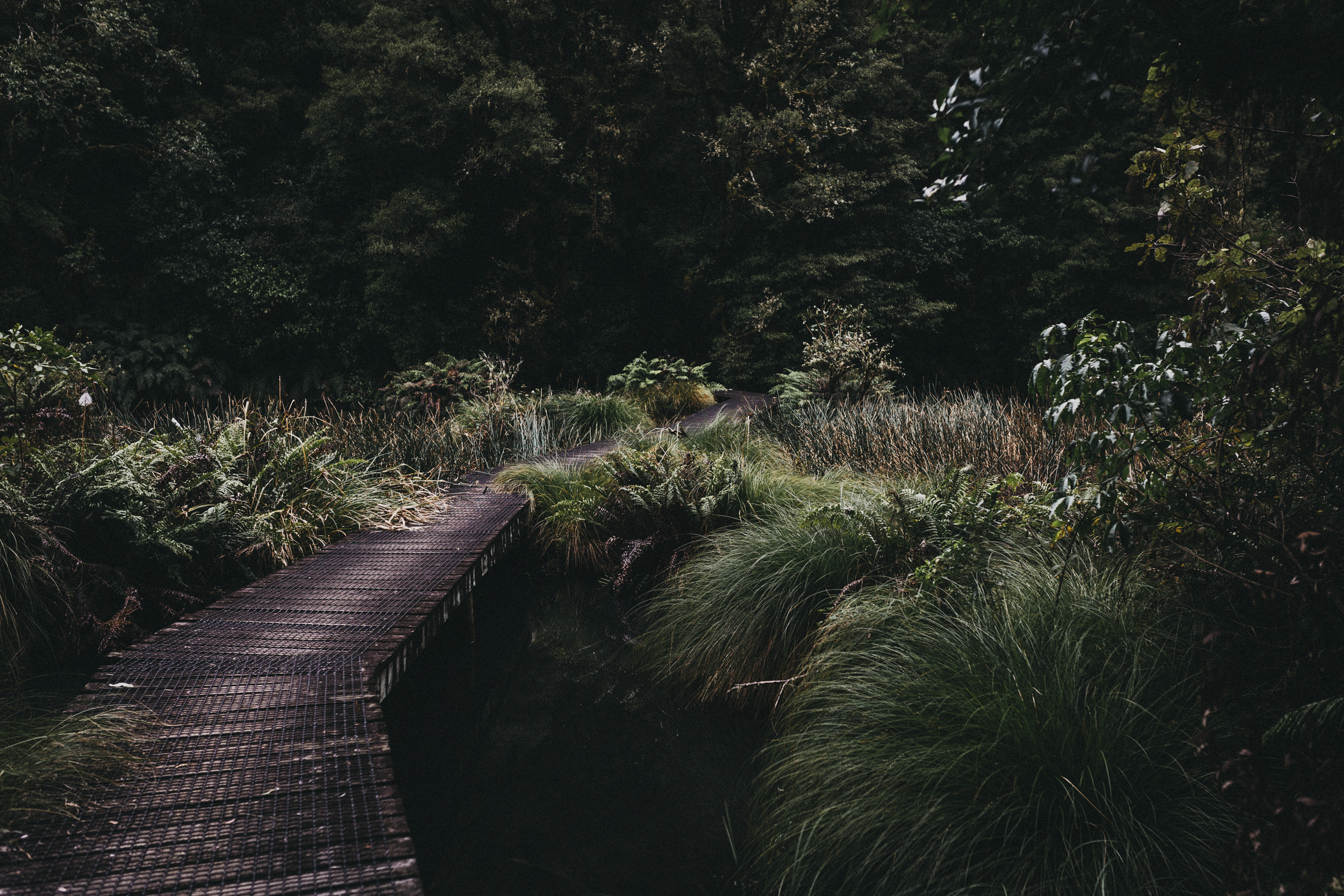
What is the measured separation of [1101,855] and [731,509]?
296cm

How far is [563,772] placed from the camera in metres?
2.68

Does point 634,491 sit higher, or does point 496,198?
point 496,198

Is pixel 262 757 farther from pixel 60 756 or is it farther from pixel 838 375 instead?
pixel 838 375

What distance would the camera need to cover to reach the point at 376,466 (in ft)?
18.8

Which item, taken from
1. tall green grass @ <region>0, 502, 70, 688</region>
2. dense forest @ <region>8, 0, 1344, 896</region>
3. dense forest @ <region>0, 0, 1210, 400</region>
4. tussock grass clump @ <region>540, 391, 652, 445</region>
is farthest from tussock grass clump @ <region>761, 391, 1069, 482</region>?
dense forest @ <region>0, 0, 1210, 400</region>

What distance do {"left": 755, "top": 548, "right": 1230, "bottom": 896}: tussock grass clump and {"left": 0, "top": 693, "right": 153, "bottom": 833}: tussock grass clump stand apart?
5.59 feet

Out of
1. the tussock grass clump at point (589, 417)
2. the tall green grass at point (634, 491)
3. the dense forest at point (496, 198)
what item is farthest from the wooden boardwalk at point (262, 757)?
the dense forest at point (496, 198)

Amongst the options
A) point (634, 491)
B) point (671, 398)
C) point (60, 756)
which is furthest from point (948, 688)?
point (671, 398)

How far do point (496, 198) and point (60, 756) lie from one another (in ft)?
41.7

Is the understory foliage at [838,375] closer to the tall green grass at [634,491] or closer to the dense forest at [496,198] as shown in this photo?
the dense forest at [496,198]

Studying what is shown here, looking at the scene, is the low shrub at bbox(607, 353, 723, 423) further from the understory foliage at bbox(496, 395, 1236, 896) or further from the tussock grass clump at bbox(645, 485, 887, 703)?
the tussock grass clump at bbox(645, 485, 887, 703)

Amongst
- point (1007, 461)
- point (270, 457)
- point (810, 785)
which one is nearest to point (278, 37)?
point (270, 457)

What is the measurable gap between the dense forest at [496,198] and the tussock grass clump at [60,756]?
10.9 meters

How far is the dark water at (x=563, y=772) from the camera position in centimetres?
218
